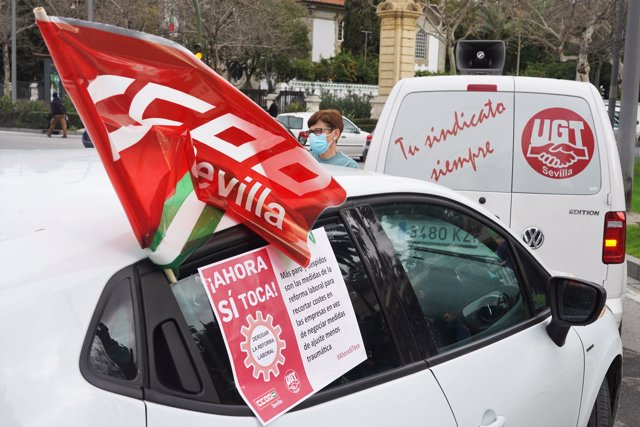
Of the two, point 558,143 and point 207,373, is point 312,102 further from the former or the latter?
point 207,373

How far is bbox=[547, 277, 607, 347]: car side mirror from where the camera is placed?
317 cm

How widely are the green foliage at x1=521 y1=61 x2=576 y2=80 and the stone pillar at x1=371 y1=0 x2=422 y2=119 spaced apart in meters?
30.0

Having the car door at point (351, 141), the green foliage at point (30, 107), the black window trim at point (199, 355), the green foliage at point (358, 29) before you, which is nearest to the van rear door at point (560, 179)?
the black window trim at point (199, 355)

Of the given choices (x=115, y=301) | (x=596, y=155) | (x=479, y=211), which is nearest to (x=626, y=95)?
(x=596, y=155)

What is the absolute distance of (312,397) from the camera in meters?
2.13

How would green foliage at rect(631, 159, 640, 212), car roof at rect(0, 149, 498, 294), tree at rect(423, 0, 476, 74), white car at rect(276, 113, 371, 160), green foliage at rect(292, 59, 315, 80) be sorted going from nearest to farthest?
car roof at rect(0, 149, 498, 294)
green foliage at rect(631, 159, 640, 212)
white car at rect(276, 113, 371, 160)
tree at rect(423, 0, 476, 74)
green foliage at rect(292, 59, 315, 80)

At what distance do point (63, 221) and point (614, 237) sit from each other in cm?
472

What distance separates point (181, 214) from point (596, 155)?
181 inches

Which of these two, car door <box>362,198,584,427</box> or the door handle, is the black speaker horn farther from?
the door handle

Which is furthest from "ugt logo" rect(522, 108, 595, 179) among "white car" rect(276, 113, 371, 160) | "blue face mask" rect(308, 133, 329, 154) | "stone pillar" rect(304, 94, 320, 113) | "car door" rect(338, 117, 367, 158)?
"stone pillar" rect(304, 94, 320, 113)

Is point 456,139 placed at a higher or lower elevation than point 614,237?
higher

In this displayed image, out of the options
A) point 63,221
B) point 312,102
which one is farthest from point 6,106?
point 63,221

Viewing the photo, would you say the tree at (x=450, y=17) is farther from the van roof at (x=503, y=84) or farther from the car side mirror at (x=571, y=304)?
the car side mirror at (x=571, y=304)

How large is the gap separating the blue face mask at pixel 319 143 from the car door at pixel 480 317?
3.90 metres
